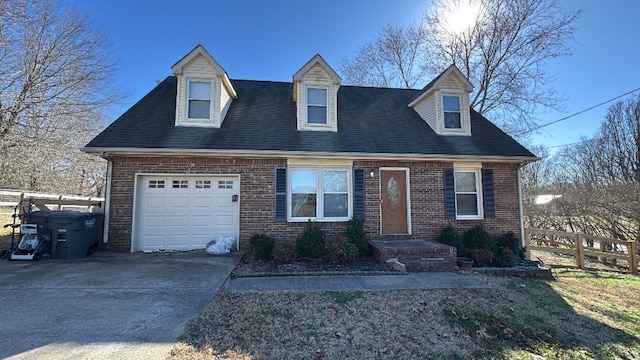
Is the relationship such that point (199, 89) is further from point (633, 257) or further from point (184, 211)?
point (633, 257)

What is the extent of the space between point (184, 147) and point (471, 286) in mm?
7741

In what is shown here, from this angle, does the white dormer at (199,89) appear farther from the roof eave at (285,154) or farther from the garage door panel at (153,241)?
the garage door panel at (153,241)

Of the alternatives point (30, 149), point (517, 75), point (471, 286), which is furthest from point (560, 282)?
point (30, 149)

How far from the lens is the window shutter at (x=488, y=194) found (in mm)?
8867

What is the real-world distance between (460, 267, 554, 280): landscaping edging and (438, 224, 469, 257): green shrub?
860 millimetres

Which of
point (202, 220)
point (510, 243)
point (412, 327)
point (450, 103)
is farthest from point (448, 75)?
point (202, 220)

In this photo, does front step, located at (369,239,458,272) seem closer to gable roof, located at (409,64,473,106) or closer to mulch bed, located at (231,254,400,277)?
mulch bed, located at (231,254,400,277)

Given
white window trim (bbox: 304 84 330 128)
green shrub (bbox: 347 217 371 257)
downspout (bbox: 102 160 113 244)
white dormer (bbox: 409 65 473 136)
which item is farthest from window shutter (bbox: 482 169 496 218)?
downspout (bbox: 102 160 113 244)

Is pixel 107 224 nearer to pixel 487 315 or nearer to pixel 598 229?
pixel 487 315

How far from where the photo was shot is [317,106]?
9.46 meters

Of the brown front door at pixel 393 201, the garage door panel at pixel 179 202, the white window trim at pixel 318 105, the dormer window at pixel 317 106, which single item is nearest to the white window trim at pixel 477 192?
the brown front door at pixel 393 201

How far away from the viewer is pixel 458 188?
29.4 ft

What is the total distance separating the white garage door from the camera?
26.0 feet

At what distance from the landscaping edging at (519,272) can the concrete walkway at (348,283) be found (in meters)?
1.18
